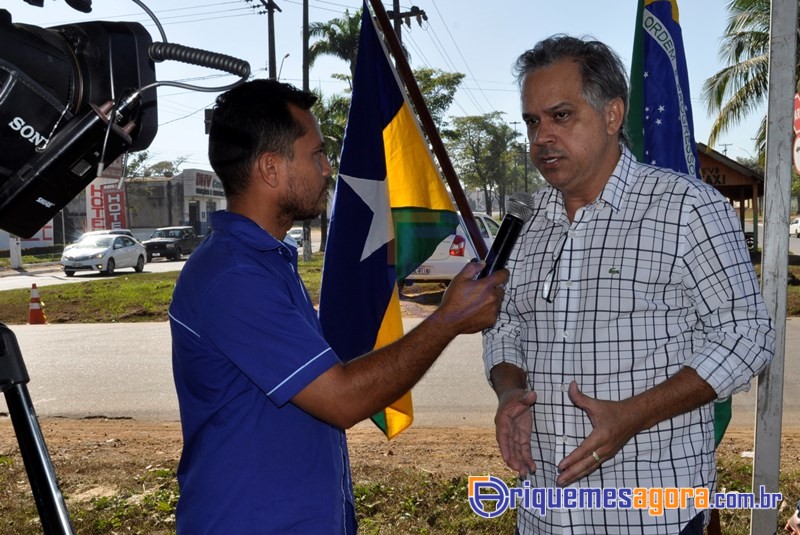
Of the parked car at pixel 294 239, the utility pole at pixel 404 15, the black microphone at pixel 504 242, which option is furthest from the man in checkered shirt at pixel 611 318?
the utility pole at pixel 404 15

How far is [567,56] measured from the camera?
7.04ft

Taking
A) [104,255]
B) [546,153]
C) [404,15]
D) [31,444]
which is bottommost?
[104,255]

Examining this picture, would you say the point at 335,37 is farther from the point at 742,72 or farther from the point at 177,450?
the point at 177,450

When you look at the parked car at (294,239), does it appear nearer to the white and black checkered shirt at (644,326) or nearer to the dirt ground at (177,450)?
the white and black checkered shirt at (644,326)

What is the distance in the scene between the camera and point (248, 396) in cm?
183

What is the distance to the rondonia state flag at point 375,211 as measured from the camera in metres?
3.44

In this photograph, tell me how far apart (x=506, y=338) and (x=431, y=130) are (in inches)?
42.6

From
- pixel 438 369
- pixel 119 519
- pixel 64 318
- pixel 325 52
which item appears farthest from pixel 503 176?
pixel 119 519

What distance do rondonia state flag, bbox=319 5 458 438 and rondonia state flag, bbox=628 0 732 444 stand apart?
1063mm

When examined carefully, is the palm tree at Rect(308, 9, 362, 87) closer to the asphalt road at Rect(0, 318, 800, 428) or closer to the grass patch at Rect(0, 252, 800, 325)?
the grass patch at Rect(0, 252, 800, 325)

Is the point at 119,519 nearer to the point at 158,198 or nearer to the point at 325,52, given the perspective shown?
the point at 325,52

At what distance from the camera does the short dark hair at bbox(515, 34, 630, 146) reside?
2.13 metres

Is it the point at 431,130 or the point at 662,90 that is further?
the point at 662,90

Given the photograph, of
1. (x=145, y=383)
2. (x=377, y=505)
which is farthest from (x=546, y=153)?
(x=145, y=383)
